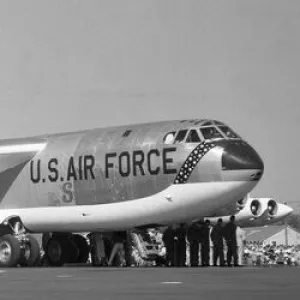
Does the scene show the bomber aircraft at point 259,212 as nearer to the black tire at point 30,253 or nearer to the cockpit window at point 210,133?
the cockpit window at point 210,133

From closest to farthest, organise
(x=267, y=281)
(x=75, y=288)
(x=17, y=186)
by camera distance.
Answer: (x=75, y=288) < (x=267, y=281) < (x=17, y=186)

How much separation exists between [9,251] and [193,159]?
7.62m

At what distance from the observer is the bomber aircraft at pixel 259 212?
134 ft

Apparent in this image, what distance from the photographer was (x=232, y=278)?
24.1 metres

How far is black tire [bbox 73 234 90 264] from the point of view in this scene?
3982 centimetres

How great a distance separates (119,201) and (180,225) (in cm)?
217

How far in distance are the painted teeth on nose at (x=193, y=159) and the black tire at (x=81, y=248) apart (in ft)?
25.3

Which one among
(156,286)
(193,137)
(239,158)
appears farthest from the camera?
(193,137)

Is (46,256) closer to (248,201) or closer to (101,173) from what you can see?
(101,173)

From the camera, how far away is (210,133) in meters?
33.9

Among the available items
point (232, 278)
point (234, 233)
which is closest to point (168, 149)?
point (234, 233)

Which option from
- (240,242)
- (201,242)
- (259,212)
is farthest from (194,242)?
(259,212)

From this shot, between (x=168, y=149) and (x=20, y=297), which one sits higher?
(x=168, y=149)

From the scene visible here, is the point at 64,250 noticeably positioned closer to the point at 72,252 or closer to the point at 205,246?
the point at 72,252
